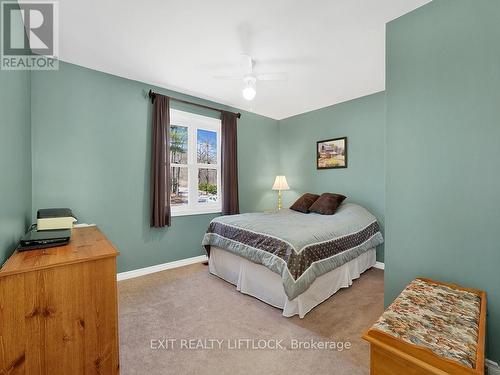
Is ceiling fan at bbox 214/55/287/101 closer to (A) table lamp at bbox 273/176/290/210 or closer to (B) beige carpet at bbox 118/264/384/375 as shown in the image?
(A) table lamp at bbox 273/176/290/210

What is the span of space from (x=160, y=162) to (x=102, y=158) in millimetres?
672

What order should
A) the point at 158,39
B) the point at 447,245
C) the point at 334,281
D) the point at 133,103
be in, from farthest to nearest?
1. the point at 133,103
2. the point at 334,281
3. the point at 158,39
4. the point at 447,245

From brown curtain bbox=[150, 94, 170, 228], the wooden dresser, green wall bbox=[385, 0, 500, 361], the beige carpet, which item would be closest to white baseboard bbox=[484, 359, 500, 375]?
green wall bbox=[385, 0, 500, 361]

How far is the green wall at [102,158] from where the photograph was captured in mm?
2451

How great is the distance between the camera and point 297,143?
4527 mm

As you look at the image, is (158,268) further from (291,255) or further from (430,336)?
(430,336)

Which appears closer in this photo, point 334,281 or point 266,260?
point 266,260

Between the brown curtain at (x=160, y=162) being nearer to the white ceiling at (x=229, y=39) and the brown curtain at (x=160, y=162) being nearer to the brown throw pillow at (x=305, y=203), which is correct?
the white ceiling at (x=229, y=39)

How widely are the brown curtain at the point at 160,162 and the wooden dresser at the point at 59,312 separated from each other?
186cm

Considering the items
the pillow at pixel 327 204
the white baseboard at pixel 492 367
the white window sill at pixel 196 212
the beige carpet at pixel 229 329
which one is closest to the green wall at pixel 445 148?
the white baseboard at pixel 492 367

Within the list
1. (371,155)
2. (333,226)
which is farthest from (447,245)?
(371,155)

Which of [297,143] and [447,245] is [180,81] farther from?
[447,245]

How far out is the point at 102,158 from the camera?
2789mm

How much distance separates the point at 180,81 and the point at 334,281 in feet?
10.3
